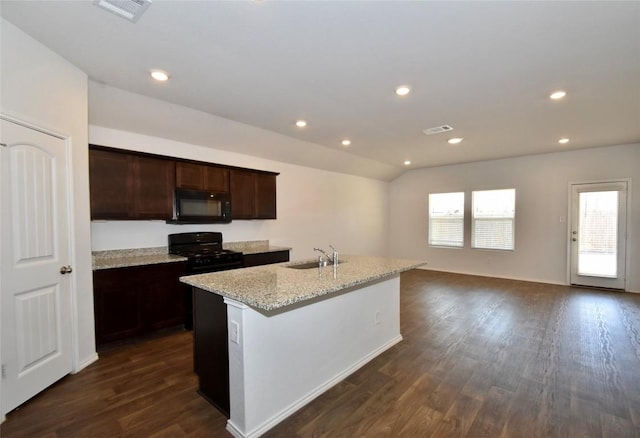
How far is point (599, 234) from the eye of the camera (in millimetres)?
5559

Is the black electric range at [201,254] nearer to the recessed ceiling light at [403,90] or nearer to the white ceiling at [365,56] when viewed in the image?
the white ceiling at [365,56]

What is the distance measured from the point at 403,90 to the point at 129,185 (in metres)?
3.21

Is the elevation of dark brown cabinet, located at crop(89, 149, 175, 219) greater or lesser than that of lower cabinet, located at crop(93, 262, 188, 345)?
greater

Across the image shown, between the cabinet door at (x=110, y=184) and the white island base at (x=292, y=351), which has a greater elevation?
the cabinet door at (x=110, y=184)

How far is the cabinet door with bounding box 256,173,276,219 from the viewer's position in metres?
4.89

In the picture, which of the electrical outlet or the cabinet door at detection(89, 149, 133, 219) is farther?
the cabinet door at detection(89, 149, 133, 219)

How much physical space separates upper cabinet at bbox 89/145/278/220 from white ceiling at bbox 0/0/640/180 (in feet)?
1.91

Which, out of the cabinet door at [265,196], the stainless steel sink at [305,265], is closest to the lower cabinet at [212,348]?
the stainless steel sink at [305,265]

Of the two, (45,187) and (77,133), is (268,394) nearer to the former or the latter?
(45,187)

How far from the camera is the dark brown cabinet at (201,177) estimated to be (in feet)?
12.7

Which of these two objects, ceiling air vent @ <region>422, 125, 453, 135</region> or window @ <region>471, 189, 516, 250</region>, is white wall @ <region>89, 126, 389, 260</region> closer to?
window @ <region>471, 189, 516, 250</region>

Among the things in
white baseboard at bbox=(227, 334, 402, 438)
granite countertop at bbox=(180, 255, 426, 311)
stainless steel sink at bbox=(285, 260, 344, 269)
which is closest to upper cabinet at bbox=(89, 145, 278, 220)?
granite countertop at bbox=(180, 255, 426, 311)

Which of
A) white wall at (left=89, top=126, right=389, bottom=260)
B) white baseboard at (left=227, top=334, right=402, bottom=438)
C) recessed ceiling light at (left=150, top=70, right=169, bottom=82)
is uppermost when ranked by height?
recessed ceiling light at (left=150, top=70, right=169, bottom=82)

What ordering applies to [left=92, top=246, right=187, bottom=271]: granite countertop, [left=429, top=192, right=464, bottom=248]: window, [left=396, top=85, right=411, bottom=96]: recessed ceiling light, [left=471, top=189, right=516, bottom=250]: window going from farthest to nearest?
[left=429, top=192, right=464, bottom=248]: window → [left=471, top=189, right=516, bottom=250]: window → [left=92, top=246, right=187, bottom=271]: granite countertop → [left=396, top=85, right=411, bottom=96]: recessed ceiling light
